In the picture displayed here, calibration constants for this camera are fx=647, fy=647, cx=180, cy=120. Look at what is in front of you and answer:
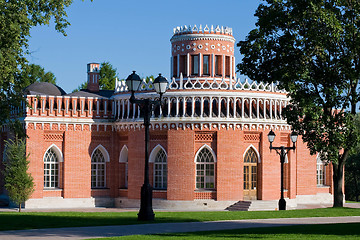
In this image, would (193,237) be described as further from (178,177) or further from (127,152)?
(127,152)

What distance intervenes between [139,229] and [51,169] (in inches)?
827

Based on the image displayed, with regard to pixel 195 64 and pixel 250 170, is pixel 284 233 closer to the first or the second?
pixel 250 170

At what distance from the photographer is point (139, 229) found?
1914 centimetres

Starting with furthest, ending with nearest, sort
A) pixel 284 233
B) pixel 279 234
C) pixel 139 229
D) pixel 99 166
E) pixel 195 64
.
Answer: pixel 99 166 → pixel 195 64 → pixel 139 229 → pixel 284 233 → pixel 279 234

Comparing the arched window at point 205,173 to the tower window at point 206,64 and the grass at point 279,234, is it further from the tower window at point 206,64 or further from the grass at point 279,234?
the grass at point 279,234

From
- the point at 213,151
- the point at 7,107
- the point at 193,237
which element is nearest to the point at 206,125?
the point at 213,151

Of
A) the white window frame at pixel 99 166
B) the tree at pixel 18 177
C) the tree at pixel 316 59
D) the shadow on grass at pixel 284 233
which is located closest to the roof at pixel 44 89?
the white window frame at pixel 99 166

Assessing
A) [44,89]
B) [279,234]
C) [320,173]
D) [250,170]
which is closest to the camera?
[279,234]

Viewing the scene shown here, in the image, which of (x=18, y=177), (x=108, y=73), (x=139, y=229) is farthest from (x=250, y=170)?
(x=108, y=73)

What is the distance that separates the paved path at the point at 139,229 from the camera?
17.6 meters

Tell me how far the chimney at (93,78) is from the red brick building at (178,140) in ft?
7.42

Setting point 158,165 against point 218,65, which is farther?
point 218,65

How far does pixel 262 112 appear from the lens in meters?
37.7

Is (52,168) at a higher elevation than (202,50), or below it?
below
